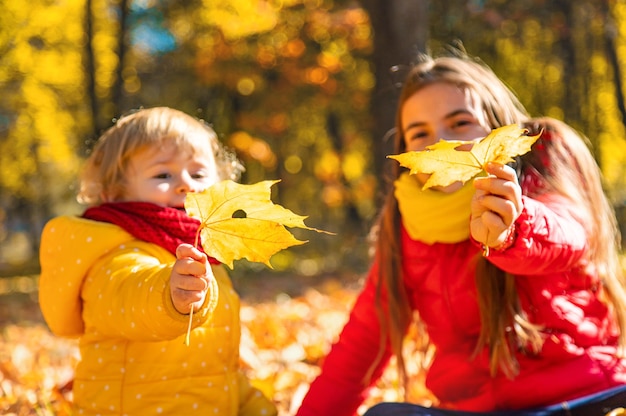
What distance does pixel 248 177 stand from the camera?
1600 centimetres

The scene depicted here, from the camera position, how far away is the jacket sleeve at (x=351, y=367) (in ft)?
7.85

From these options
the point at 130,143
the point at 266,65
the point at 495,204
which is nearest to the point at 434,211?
the point at 495,204

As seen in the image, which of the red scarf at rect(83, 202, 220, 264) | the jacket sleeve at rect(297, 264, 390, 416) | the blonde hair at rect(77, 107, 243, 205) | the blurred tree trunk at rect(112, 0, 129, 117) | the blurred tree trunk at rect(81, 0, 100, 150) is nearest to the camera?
the red scarf at rect(83, 202, 220, 264)

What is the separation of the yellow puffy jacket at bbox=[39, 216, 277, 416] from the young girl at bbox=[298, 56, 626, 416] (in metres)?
0.54

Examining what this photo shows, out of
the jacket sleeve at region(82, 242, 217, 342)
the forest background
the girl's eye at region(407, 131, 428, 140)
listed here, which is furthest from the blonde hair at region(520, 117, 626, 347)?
the forest background

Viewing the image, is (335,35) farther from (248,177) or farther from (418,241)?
(418,241)

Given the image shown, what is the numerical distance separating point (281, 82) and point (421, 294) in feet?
36.4

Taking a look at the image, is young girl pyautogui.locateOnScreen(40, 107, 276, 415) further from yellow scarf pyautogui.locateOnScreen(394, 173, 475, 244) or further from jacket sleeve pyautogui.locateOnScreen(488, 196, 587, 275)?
jacket sleeve pyautogui.locateOnScreen(488, 196, 587, 275)

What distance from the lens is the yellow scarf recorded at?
6.63ft

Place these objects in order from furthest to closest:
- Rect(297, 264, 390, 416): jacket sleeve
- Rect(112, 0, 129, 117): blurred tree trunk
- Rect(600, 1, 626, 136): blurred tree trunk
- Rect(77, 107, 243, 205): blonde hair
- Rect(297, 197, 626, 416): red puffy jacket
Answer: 1. Rect(600, 1, 626, 136): blurred tree trunk
2. Rect(112, 0, 129, 117): blurred tree trunk
3. Rect(297, 264, 390, 416): jacket sleeve
4. Rect(77, 107, 243, 205): blonde hair
5. Rect(297, 197, 626, 416): red puffy jacket

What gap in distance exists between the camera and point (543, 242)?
1729 millimetres

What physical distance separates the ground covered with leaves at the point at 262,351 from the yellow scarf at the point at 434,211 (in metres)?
0.92

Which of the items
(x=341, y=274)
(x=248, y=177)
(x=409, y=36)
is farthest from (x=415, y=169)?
(x=248, y=177)

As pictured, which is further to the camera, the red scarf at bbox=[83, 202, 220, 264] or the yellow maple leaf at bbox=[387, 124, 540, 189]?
the red scarf at bbox=[83, 202, 220, 264]
